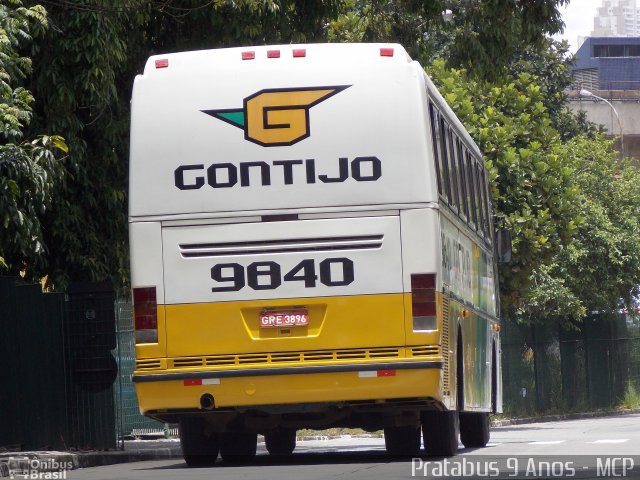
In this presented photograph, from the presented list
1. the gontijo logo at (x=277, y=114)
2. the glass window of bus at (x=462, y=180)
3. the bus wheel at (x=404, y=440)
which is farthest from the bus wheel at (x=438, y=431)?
the gontijo logo at (x=277, y=114)

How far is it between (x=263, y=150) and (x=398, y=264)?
62.2 inches

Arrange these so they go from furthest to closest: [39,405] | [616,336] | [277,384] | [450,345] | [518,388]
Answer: [616,336] → [518,388] → [39,405] → [450,345] → [277,384]

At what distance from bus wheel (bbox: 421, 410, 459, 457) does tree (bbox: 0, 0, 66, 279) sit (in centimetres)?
453

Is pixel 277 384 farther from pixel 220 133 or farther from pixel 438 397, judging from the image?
pixel 220 133

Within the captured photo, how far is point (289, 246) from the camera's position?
43.9 ft

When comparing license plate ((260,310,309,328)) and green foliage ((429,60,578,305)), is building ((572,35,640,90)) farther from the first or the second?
license plate ((260,310,309,328))

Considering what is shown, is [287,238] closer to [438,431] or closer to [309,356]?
[309,356]

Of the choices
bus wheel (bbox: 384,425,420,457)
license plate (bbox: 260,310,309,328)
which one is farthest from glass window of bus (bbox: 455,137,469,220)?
license plate (bbox: 260,310,309,328)

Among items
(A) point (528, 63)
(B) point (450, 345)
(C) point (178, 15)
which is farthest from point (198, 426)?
(A) point (528, 63)

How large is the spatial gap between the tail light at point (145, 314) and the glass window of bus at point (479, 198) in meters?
5.82

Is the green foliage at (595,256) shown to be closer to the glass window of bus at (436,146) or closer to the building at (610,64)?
the glass window of bus at (436,146)

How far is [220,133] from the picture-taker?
44.4ft

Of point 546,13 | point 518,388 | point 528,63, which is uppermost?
point 528,63

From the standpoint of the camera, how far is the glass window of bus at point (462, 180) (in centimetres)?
1629
